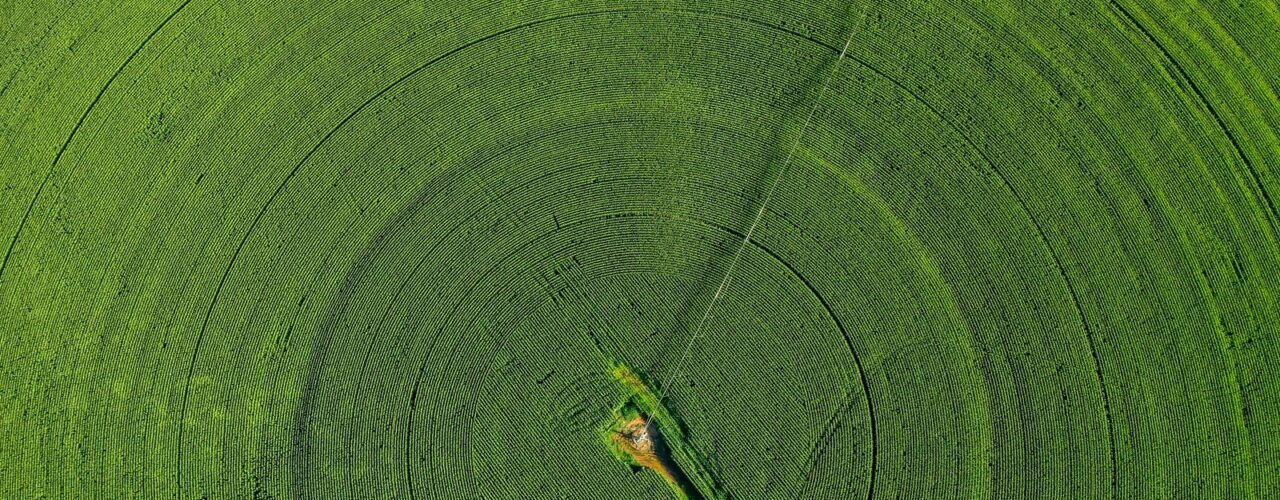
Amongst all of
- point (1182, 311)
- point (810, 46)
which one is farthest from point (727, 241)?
point (1182, 311)

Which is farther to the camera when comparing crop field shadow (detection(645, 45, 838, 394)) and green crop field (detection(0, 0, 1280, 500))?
crop field shadow (detection(645, 45, 838, 394))

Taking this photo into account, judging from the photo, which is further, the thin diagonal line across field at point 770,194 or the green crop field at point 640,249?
the thin diagonal line across field at point 770,194

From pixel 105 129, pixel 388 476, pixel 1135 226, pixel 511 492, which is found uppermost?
pixel 105 129

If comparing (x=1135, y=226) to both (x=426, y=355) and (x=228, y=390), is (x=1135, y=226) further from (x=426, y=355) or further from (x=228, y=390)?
(x=228, y=390)

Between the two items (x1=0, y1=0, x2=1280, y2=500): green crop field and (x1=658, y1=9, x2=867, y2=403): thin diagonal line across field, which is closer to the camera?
(x1=0, y1=0, x2=1280, y2=500): green crop field

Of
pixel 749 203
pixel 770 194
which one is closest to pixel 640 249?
pixel 749 203

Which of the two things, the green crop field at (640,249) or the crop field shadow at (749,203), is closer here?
the green crop field at (640,249)

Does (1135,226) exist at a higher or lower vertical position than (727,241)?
lower

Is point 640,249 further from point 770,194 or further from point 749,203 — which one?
point 770,194
